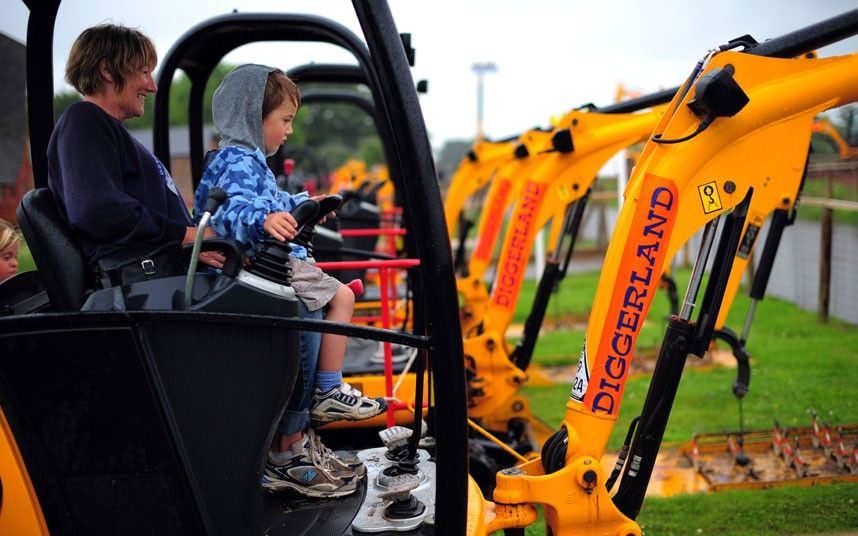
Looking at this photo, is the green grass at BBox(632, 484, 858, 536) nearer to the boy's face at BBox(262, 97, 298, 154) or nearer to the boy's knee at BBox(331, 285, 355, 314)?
the boy's knee at BBox(331, 285, 355, 314)

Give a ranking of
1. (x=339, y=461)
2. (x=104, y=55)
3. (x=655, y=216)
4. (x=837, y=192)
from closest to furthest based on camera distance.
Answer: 1. (x=104, y=55)
2. (x=655, y=216)
3. (x=339, y=461)
4. (x=837, y=192)

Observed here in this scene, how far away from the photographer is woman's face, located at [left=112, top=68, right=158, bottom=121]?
229cm

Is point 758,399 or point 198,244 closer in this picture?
point 198,244

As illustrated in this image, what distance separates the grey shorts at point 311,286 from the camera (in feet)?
8.41

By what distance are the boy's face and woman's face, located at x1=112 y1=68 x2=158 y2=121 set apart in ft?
1.20

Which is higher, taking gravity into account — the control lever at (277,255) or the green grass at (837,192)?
the control lever at (277,255)

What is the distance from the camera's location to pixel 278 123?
253 cm

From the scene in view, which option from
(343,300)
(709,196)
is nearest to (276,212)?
(343,300)

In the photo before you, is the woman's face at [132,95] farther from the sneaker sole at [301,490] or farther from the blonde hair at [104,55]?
the sneaker sole at [301,490]

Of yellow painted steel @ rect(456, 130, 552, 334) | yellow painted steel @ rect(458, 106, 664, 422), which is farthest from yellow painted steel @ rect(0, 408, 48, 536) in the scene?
yellow painted steel @ rect(456, 130, 552, 334)

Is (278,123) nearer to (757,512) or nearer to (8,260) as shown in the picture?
(8,260)

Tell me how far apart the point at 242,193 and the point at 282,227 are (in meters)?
0.32

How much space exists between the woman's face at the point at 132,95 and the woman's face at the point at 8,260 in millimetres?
561

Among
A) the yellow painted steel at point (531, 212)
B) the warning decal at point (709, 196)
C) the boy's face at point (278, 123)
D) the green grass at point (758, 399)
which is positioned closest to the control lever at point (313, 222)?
the boy's face at point (278, 123)
